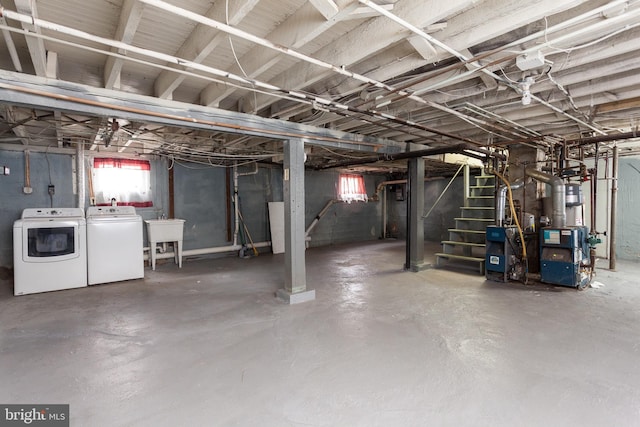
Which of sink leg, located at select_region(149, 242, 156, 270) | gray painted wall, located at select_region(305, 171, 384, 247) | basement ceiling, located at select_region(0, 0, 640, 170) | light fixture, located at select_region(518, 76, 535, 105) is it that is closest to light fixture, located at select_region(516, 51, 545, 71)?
basement ceiling, located at select_region(0, 0, 640, 170)

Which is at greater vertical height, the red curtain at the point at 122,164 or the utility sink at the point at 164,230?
the red curtain at the point at 122,164

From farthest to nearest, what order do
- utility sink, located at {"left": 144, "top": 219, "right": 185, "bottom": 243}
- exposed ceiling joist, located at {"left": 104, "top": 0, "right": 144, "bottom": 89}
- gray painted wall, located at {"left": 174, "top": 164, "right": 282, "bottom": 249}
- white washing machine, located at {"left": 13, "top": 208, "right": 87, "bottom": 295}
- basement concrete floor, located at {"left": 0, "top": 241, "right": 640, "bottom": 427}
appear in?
gray painted wall, located at {"left": 174, "top": 164, "right": 282, "bottom": 249}, utility sink, located at {"left": 144, "top": 219, "right": 185, "bottom": 243}, white washing machine, located at {"left": 13, "top": 208, "right": 87, "bottom": 295}, basement concrete floor, located at {"left": 0, "top": 241, "right": 640, "bottom": 427}, exposed ceiling joist, located at {"left": 104, "top": 0, "right": 144, "bottom": 89}

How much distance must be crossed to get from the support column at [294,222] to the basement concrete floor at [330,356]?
0.24 metres

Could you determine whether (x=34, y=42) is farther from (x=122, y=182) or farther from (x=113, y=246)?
(x=122, y=182)

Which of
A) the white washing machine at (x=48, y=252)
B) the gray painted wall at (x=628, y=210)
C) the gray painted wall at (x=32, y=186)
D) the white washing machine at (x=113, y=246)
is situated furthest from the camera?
the gray painted wall at (x=628, y=210)

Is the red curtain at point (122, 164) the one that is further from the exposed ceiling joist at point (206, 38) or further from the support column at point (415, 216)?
the support column at point (415, 216)

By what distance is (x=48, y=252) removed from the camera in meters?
4.11

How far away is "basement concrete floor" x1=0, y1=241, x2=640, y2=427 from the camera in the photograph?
5.90ft

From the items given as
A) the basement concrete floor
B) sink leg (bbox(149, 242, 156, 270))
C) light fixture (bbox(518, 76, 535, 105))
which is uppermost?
light fixture (bbox(518, 76, 535, 105))

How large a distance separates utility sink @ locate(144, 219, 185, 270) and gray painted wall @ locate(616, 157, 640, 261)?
26.2 ft

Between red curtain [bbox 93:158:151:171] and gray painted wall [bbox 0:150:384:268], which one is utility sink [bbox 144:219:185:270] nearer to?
gray painted wall [bbox 0:150:384:268]

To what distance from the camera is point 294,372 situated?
2191 millimetres

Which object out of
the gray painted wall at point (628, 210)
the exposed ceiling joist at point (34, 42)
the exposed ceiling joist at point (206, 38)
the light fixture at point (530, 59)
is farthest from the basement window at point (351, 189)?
the exposed ceiling joist at point (34, 42)

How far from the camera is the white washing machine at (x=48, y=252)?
3.94 metres
